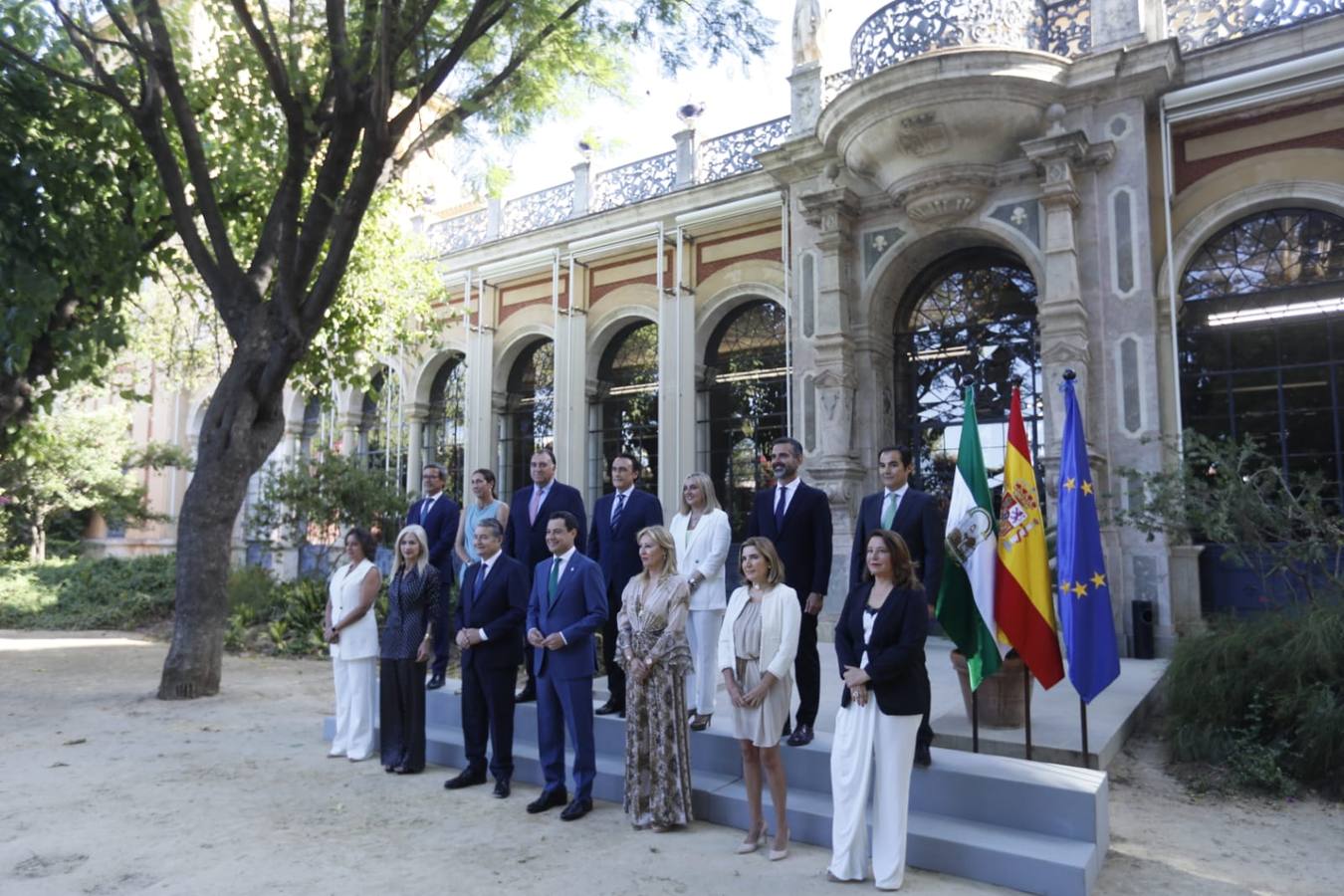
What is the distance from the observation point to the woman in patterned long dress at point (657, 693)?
4.98 meters

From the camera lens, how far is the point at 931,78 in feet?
34.0

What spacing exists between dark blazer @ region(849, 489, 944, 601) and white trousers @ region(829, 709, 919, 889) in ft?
3.43

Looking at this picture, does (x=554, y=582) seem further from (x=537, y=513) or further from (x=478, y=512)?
(x=478, y=512)

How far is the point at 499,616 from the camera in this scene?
573cm

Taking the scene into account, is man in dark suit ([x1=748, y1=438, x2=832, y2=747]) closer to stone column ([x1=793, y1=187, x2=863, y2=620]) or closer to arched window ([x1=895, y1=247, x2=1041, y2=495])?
stone column ([x1=793, y1=187, x2=863, y2=620])

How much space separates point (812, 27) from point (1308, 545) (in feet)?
30.7

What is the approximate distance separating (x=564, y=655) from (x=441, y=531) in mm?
2823

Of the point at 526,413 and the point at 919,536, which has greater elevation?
the point at 526,413

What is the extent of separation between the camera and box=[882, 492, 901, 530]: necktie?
17.7 feet

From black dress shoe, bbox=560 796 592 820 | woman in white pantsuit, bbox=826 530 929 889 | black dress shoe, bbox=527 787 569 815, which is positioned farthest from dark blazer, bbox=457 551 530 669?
woman in white pantsuit, bbox=826 530 929 889

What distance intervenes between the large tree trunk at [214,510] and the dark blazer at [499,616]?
15.2 ft

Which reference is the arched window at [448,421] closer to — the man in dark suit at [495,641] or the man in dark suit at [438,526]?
the man in dark suit at [438,526]

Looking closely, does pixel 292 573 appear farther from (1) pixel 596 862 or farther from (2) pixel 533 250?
(1) pixel 596 862

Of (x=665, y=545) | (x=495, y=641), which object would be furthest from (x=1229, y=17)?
(x=495, y=641)
